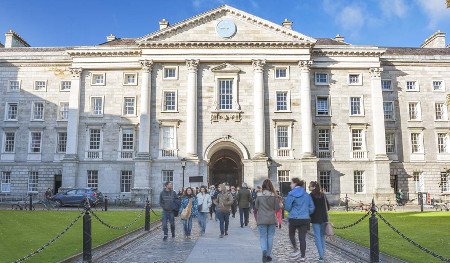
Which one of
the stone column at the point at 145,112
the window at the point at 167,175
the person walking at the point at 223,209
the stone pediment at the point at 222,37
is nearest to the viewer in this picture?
the person walking at the point at 223,209

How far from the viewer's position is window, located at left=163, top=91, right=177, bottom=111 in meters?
40.4

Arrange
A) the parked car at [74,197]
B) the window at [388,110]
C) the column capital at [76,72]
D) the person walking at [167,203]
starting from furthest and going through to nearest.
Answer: the window at [388,110]
the column capital at [76,72]
the parked car at [74,197]
the person walking at [167,203]

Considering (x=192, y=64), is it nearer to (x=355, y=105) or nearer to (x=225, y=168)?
(x=225, y=168)

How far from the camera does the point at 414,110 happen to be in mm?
43531

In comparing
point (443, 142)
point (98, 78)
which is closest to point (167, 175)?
point (98, 78)

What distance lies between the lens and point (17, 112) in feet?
142

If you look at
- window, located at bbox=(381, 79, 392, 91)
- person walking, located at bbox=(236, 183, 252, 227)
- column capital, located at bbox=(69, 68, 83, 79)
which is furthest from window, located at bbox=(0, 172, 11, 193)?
window, located at bbox=(381, 79, 392, 91)

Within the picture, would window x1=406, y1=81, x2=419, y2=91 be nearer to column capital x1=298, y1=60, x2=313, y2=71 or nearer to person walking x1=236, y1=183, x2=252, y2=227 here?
column capital x1=298, y1=60, x2=313, y2=71

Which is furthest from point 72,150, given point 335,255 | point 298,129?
point 335,255

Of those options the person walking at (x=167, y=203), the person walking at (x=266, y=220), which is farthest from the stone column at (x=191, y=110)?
the person walking at (x=266, y=220)

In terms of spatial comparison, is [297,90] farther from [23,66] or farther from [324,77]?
[23,66]

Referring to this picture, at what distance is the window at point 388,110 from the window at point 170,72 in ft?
68.1

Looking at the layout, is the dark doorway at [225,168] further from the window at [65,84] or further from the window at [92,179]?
the window at [65,84]

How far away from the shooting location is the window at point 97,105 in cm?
4147
